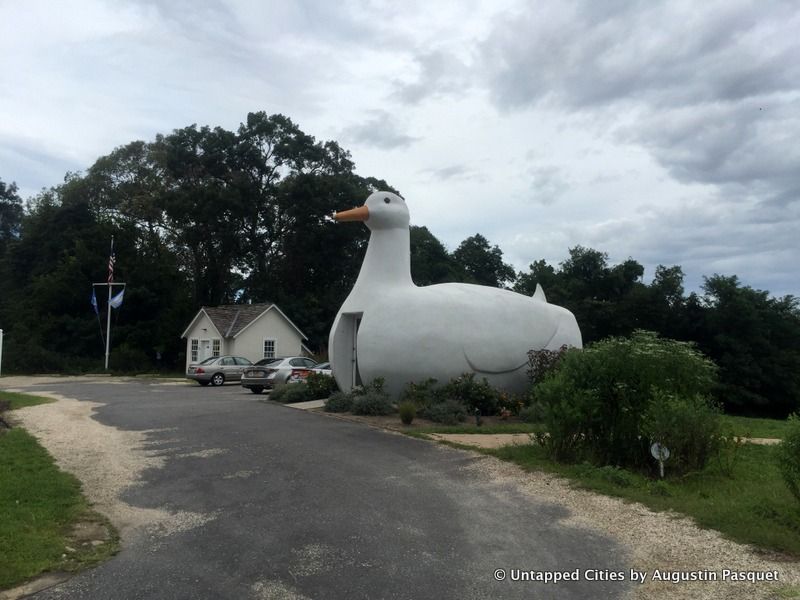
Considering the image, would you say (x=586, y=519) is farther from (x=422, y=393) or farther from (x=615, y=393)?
(x=422, y=393)

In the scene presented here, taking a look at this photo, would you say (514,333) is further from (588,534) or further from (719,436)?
(588,534)

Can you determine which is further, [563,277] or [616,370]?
[563,277]

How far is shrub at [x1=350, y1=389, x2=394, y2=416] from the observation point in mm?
14039

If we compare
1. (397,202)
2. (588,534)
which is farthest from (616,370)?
Result: (397,202)

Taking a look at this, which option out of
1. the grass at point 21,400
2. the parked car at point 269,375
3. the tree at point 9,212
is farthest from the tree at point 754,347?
the tree at point 9,212

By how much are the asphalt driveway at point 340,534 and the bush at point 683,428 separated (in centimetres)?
214

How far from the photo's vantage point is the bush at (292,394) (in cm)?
1727

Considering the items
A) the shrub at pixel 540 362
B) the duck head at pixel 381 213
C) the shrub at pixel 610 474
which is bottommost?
the shrub at pixel 610 474

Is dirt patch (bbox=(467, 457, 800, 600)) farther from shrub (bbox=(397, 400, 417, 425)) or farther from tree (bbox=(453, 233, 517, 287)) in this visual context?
tree (bbox=(453, 233, 517, 287))

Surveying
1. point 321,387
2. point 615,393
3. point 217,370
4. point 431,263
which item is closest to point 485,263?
point 431,263

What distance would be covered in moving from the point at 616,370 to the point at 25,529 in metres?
7.27

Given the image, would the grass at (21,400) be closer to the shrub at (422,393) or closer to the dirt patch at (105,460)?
the dirt patch at (105,460)

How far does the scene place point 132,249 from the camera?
140 feet

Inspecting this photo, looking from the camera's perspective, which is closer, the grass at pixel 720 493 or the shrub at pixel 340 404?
the grass at pixel 720 493
